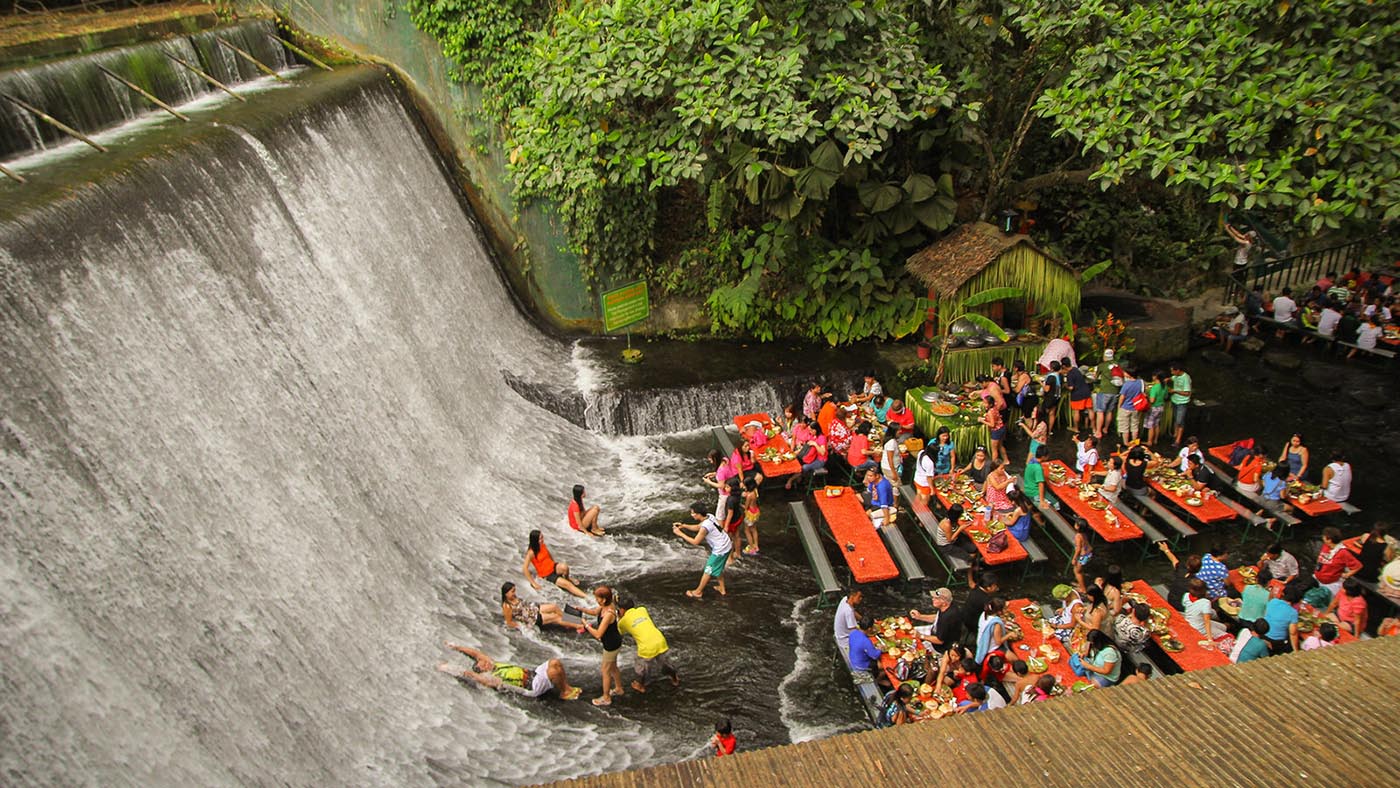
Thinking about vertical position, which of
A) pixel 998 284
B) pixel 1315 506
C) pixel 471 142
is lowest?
pixel 1315 506

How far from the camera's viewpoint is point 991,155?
1555cm

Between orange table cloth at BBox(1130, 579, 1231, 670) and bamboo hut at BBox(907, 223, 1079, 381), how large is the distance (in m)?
5.83

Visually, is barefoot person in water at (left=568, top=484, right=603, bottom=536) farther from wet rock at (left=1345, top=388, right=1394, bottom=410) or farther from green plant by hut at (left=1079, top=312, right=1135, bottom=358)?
wet rock at (left=1345, top=388, right=1394, bottom=410)

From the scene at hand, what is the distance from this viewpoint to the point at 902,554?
1066 cm

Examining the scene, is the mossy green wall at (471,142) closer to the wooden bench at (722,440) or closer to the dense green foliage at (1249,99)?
the wooden bench at (722,440)

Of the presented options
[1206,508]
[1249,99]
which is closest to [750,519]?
[1206,508]

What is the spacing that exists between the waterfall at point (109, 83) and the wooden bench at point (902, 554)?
35.3 ft

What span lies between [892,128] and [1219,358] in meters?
7.34

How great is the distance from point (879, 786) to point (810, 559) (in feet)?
20.3

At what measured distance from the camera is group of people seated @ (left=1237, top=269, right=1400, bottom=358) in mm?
15234

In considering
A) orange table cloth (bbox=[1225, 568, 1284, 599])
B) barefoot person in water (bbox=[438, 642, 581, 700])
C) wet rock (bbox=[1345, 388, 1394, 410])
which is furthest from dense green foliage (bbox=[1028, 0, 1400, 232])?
barefoot person in water (bbox=[438, 642, 581, 700])

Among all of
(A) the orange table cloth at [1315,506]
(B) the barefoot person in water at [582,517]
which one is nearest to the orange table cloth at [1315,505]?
(A) the orange table cloth at [1315,506]

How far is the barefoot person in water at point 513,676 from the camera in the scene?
28.4 feet

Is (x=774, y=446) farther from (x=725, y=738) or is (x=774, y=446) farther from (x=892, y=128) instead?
(x=725, y=738)
